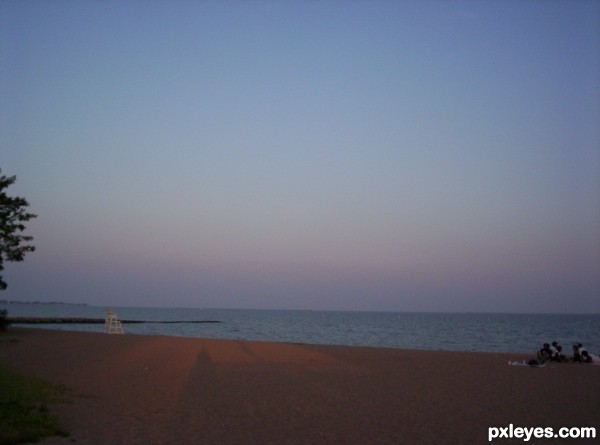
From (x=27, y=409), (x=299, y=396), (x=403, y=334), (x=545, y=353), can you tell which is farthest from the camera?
(x=403, y=334)

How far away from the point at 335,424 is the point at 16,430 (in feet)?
18.2

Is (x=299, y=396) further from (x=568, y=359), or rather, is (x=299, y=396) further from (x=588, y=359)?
(x=568, y=359)

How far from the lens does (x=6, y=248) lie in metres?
30.5

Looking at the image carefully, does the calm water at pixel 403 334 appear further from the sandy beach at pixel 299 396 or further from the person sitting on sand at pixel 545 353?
the sandy beach at pixel 299 396

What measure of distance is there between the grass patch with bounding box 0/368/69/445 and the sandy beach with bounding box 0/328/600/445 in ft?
0.99

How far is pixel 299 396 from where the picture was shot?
14.4 m

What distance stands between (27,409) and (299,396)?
6364mm

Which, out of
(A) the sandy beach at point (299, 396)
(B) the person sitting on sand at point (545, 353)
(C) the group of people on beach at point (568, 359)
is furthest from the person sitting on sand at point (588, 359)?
(A) the sandy beach at point (299, 396)

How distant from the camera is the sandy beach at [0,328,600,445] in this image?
404 inches

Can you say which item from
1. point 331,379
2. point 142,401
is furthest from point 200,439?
point 331,379

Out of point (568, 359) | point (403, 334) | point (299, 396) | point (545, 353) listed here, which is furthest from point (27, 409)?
point (403, 334)

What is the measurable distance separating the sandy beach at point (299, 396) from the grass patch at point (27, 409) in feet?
0.99

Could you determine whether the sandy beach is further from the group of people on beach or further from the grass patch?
the group of people on beach

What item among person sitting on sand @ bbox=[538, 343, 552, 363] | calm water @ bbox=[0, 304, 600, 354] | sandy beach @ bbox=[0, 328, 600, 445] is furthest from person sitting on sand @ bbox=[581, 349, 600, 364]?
calm water @ bbox=[0, 304, 600, 354]
